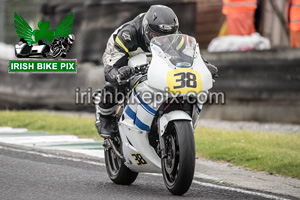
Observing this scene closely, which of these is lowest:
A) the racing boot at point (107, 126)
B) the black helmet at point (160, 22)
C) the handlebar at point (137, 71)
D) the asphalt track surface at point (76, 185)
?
the asphalt track surface at point (76, 185)

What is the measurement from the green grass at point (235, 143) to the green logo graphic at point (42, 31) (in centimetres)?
185

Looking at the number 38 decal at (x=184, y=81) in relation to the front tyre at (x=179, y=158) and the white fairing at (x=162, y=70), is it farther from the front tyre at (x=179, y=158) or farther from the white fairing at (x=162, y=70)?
the front tyre at (x=179, y=158)

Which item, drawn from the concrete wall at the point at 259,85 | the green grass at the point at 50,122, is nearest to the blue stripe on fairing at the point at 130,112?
the green grass at the point at 50,122

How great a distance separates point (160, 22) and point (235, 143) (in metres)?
3.73

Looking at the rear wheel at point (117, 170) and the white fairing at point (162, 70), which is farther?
the rear wheel at point (117, 170)

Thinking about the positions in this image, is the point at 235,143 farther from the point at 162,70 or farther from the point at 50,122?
the point at 50,122

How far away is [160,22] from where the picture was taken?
704 cm

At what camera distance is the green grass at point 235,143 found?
891cm

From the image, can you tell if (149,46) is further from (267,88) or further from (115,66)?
(267,88)

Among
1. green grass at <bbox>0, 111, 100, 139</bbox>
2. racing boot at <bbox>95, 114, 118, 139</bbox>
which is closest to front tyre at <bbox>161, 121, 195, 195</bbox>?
racing boot at <bbox>95, 114, 118, 139</bbox>

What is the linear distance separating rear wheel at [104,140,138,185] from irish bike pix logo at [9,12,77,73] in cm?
681

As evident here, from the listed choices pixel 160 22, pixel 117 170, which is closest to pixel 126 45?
pixel 160 22

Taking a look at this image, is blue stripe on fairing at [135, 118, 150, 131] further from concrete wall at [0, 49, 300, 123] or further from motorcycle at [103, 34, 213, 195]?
concrete wall at [0, 49, 300, 123]

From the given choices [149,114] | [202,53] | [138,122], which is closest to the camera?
[149,114]
